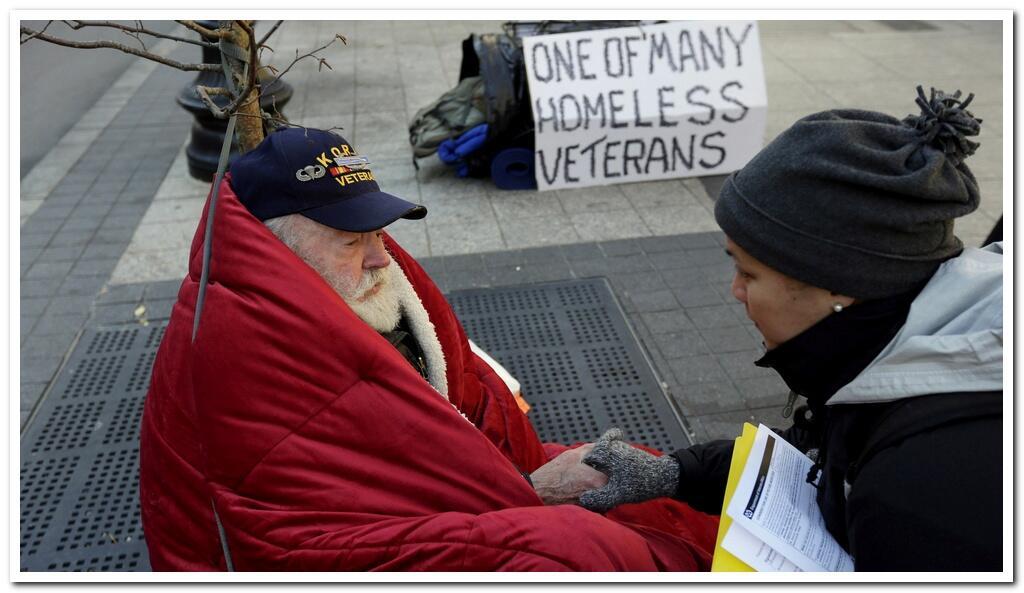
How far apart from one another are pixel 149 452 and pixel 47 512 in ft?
4.53

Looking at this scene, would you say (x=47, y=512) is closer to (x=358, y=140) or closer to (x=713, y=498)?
(x=713, y=498)

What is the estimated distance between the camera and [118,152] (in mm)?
6789

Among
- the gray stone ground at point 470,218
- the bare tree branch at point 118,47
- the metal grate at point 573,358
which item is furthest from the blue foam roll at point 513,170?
the bare tree branch at point 118,47

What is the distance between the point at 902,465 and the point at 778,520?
1.30ft

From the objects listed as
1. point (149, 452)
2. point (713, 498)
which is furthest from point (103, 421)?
point (713, 498)

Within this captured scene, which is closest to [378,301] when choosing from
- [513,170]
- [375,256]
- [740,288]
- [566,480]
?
[375,256]

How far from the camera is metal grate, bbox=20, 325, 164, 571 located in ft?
9.21

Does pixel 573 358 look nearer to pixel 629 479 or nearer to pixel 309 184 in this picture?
pixel 629 479

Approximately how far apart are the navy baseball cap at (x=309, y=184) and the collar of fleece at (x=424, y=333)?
300mm

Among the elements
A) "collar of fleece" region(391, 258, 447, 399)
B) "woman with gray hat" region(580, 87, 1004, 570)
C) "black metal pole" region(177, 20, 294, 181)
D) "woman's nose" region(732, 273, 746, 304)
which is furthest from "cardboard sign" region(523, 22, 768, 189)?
"woman with gray hat" region(580, 87, 1004, 570)

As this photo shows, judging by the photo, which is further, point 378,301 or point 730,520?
point 378,301

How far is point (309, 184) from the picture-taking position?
195cm

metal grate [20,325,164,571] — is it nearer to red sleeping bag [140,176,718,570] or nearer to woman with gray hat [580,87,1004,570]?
red sleeping bag [140,176,718,570]

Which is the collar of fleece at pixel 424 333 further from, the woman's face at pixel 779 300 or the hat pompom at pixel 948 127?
the hat pompom at pixel 948 127
